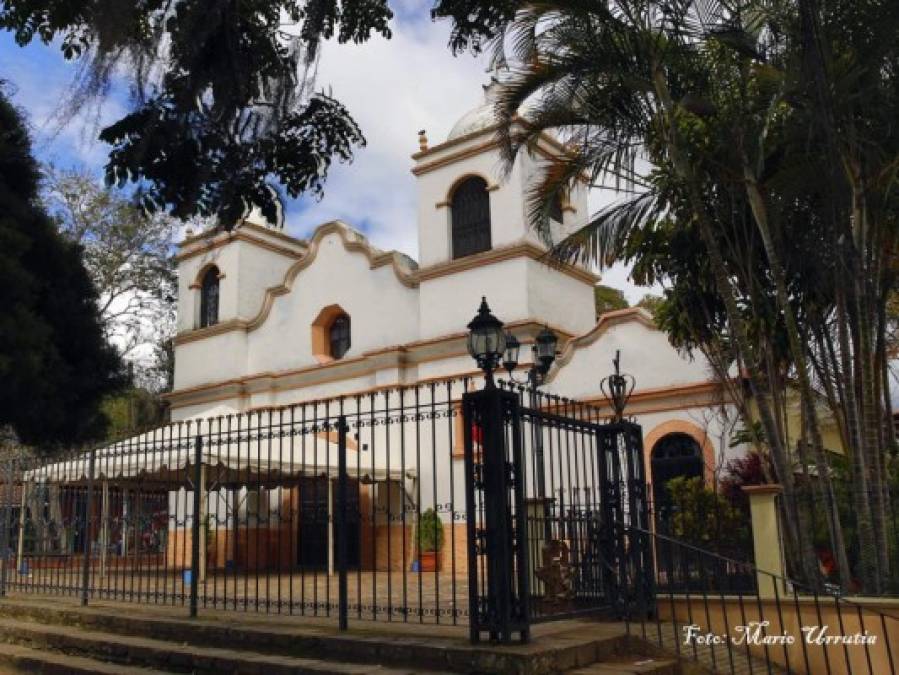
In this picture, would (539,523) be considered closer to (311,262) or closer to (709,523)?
(709,523)

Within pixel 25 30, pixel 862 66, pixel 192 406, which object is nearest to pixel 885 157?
pixel 862 66

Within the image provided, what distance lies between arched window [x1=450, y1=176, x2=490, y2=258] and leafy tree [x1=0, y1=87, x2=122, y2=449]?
35.3 feet

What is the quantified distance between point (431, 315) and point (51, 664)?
1173cm

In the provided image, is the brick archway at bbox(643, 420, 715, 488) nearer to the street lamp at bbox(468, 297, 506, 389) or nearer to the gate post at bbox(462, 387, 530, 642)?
the street lamp at bbox(468, 297, 506, 389)

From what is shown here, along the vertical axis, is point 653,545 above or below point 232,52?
below

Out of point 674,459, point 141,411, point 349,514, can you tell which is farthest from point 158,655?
point 141,411

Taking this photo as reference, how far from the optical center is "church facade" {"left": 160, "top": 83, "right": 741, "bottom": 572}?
50.3ft

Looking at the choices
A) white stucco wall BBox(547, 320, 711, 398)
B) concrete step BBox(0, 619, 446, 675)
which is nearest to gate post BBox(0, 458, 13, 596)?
concrete step BBox(0, 619, 446, 675)

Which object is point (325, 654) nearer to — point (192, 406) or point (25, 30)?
point (25, 30)

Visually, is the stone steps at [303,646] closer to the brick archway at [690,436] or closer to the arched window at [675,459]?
the brick archway at [690,436]

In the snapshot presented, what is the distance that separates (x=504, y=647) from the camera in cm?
596

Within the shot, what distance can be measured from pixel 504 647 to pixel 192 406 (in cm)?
1764

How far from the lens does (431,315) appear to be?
731 inches

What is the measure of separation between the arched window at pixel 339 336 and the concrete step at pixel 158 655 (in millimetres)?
11819
